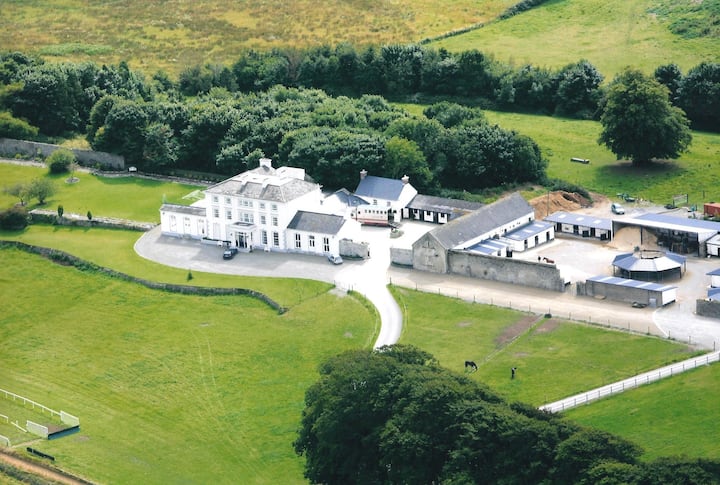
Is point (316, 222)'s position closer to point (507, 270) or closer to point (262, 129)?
point (507, 270)

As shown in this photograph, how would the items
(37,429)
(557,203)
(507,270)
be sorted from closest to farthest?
1. (37,429)
2. (507,270)
3. (557,203)

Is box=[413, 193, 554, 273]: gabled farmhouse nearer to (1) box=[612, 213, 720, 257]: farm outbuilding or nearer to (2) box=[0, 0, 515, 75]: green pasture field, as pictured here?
(1) box=[612, 213, 720, 257]: farm outbuilding

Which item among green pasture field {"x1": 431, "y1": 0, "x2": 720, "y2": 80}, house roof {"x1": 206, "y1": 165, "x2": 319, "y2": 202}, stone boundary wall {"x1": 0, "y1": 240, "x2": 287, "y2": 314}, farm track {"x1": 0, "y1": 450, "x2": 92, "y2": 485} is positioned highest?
green pasture field {"x1": 431, "y1": 0, "x2": 720, "y2": 80}

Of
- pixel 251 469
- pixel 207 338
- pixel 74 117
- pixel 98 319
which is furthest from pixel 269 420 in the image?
pixel 74 117

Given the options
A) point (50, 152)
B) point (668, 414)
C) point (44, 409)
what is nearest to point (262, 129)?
point (50, 152)

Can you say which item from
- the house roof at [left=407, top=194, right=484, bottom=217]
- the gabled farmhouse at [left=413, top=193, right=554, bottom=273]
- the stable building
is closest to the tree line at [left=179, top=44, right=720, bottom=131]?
the house roof at [left=407, top=194, right=484, bottom=217]

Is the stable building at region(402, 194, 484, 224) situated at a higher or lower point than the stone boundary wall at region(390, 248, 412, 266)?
higher
